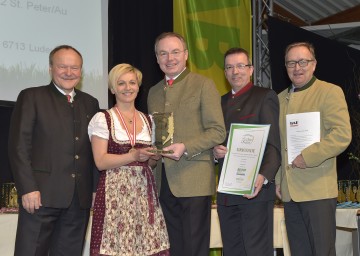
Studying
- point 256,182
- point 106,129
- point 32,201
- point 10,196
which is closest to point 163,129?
point 106,129

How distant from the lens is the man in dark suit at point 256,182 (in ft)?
11.5

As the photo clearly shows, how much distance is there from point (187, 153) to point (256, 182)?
1.53ft

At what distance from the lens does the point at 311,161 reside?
3.51 metres

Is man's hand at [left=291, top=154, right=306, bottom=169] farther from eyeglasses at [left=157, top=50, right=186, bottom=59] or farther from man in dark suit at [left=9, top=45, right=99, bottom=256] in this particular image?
man in dark suit at [left=9, top=45, right=99, bottom=256]

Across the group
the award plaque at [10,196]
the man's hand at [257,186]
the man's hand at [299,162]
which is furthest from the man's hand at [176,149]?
the award plaque at [10,196]

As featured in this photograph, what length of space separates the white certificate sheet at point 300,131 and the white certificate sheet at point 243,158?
267 mm

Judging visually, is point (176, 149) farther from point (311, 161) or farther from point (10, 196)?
point (10, 196)

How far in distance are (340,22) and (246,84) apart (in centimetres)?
724

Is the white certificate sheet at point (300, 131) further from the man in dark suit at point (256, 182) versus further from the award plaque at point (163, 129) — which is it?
the award plaque at point (163, 129)

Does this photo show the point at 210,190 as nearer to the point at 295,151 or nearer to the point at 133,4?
the point at 295,151

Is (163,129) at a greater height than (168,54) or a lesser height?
lesser

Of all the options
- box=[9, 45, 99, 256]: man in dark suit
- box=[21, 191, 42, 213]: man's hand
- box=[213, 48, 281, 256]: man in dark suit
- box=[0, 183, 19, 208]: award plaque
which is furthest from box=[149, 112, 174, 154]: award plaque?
box=[0, 183, 19, 208]: award plaque

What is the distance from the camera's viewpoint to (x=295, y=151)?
3631 millimetres

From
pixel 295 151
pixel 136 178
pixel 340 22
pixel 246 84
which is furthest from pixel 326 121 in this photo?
pixel 340 22
